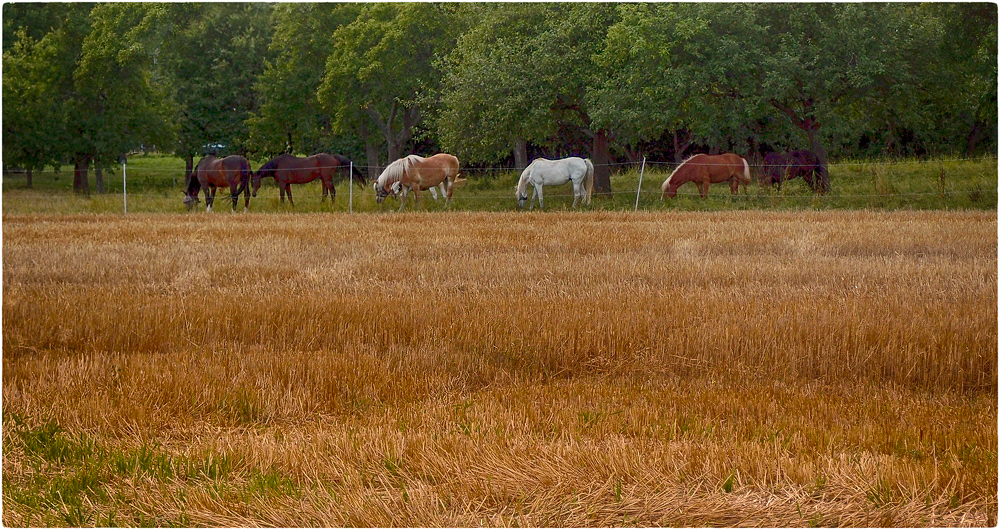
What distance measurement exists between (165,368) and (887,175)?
27227mm

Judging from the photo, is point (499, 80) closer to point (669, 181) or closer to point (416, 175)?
point (416, 175)

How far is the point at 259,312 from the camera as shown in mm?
9891

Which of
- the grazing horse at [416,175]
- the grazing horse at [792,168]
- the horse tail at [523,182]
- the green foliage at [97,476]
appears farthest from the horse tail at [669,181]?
the green foliage at [97,476]

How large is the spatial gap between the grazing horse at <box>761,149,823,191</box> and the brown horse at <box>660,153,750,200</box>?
1309 millimetres

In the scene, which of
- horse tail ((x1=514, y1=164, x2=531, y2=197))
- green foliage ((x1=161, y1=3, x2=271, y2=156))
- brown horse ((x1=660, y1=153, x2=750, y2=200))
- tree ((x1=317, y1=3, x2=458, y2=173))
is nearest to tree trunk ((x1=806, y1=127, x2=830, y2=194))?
brown horse ((x1=660, y1=153, x2=750, y2=200))

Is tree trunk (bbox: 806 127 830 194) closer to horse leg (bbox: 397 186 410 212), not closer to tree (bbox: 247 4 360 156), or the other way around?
horse leg (bbox: 397 186 410 212)

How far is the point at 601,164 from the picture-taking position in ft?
105

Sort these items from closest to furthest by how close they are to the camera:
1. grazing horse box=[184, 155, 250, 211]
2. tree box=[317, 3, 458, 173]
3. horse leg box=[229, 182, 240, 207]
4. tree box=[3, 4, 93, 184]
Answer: grazing horse box=[184, 155, 250, 211] → horse leg box=[229, 182, 240, 207] → tree box=[317, 3, 458, 173] → tree box=[3, 4, 93, 184]

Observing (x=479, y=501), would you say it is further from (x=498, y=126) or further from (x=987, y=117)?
(x=987, y=117)

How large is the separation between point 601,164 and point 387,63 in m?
12.1

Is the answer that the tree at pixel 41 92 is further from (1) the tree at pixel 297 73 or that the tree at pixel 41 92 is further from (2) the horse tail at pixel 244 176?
(2) the horse tail at pixel 244 176

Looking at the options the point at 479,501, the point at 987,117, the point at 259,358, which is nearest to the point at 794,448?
the point at 479,501

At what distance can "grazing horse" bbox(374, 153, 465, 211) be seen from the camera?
28.9 metres

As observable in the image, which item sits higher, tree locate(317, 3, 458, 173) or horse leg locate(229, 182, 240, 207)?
tree locate(317, 3, 458, 173)
